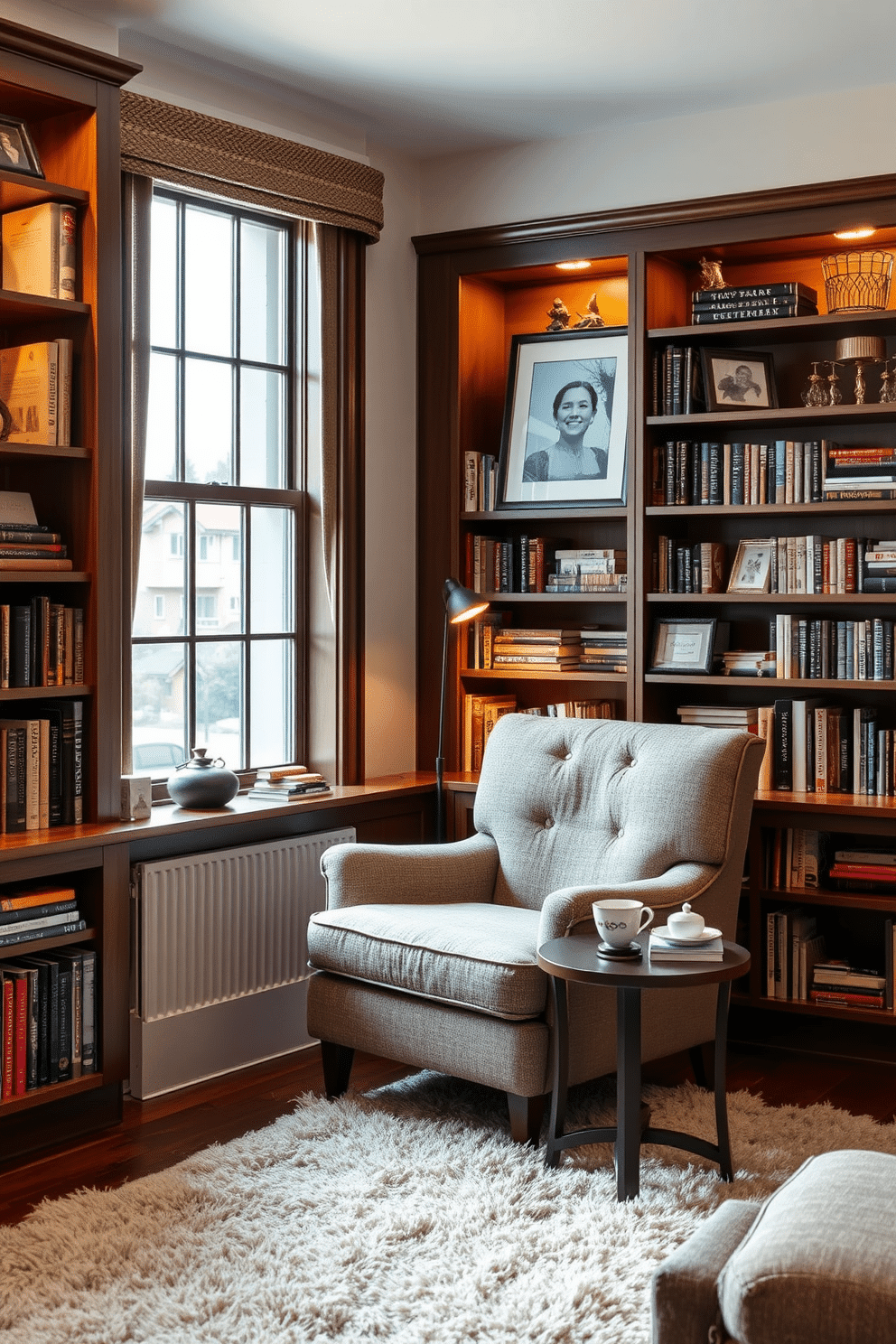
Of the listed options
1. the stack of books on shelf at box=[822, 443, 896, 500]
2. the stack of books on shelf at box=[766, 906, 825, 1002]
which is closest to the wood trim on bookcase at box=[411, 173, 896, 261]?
the stack of books on shelf at box=[822, 443, 896, 500]

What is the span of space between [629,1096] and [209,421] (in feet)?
7.59

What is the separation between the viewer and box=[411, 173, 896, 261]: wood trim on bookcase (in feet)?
12.8

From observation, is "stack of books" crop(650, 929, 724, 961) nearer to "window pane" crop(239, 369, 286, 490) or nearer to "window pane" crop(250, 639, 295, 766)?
"window pane" crop(250, 639, 295, 766)

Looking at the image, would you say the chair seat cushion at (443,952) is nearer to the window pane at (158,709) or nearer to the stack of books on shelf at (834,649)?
the window pane at (158,709)

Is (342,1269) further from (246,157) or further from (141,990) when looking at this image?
(246,157)

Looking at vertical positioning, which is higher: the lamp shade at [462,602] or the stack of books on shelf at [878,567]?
the stack of books on shelf at [878,567]

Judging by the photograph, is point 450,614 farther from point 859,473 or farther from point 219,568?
point 859,473

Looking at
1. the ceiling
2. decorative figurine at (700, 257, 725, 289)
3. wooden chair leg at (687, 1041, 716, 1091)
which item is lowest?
wooden chair leg at (687, 1041, 716, 1091)

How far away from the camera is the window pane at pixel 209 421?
401cm

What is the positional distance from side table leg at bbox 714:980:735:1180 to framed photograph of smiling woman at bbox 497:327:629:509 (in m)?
1.83

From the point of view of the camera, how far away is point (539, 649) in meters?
4.50

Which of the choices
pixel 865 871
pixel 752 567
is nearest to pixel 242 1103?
pixel 865 871

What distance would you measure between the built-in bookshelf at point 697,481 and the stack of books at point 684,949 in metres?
1.04

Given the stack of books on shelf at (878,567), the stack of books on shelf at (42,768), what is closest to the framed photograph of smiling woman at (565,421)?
the stack of books on shelf at (878,567)
